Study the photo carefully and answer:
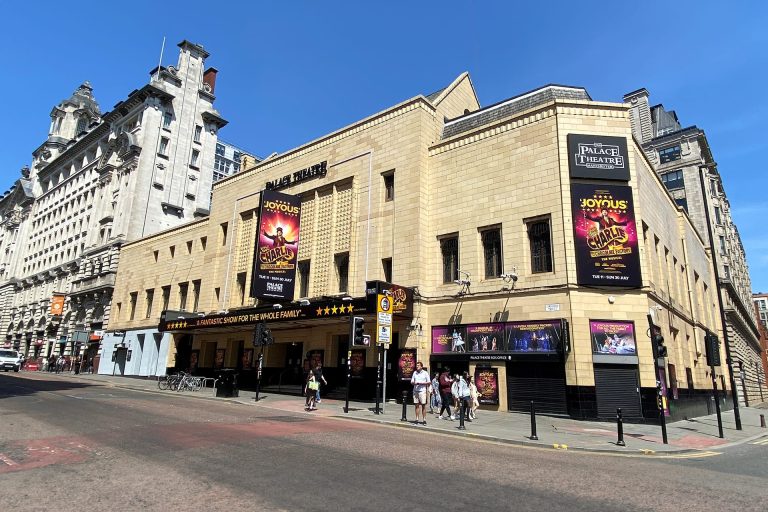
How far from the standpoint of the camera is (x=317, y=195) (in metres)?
28.9

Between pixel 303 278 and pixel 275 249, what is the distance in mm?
2564

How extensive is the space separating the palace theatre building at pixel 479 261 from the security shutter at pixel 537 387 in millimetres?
59

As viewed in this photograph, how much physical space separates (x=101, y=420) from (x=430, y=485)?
10.5 meters

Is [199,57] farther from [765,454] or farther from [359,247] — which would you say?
[765,454]

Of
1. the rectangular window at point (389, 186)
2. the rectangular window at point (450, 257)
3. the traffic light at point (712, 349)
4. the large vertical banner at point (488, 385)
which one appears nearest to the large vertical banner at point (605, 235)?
the traffic light at point (712, 349)

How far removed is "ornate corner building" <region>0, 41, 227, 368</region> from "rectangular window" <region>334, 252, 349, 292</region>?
106ft

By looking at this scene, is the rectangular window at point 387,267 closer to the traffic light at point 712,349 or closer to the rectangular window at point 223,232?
the traffic light at point 712,349

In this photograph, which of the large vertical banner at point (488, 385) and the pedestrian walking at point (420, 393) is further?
the large vertical banner at point (488, 385)

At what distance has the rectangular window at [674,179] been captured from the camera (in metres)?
56.7

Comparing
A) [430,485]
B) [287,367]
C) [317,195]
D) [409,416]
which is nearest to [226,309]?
[287,367]

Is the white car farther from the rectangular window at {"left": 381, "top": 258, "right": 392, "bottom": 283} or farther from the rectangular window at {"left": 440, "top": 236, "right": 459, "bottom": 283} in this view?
the rectangular window at {"left": 440, "top": 236, "right": 459, "bottom": 283}

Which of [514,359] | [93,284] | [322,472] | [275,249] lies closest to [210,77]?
[93,284]

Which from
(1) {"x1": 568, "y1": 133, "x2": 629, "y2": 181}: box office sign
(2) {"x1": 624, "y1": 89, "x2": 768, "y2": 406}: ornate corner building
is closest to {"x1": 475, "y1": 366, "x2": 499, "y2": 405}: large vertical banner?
(1) {"x1": 568, "y1": 133, "x2": 629, "y2": 181}: box office sign

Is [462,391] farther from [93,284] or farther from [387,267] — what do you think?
[93,284]
